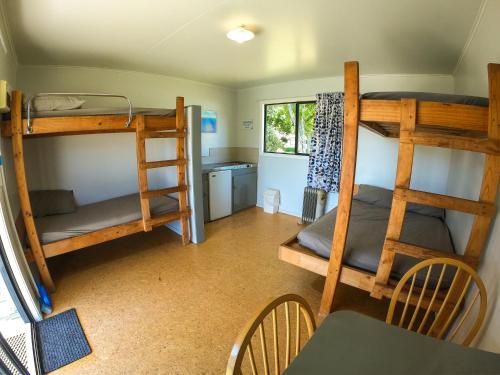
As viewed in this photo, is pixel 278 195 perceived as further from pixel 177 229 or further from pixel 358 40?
pixel 358 40

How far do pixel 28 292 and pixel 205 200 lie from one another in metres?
2.37

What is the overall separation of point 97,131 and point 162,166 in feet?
2.30

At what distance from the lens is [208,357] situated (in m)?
1.65

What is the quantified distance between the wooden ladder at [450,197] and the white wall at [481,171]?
0.28 ft

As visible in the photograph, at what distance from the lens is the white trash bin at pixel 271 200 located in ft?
14.8

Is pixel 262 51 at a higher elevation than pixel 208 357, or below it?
higher

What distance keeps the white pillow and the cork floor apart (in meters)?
1.64

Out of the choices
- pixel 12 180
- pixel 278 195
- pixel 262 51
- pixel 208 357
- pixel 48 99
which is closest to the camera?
pixel 208 357

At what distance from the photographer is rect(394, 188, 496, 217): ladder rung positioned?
1.29m

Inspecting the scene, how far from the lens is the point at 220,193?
414cm

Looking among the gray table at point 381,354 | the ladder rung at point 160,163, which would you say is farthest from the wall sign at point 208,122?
the gray table at point 381,354

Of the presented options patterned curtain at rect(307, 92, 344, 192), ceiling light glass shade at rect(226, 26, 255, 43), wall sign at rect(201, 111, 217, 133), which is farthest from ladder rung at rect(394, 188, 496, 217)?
wall sign at rect(201, 111, 217, 133)

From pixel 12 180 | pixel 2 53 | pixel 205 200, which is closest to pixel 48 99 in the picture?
pixel 2 53

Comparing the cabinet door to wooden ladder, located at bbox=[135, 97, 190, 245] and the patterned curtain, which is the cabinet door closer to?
the patterned curtain
